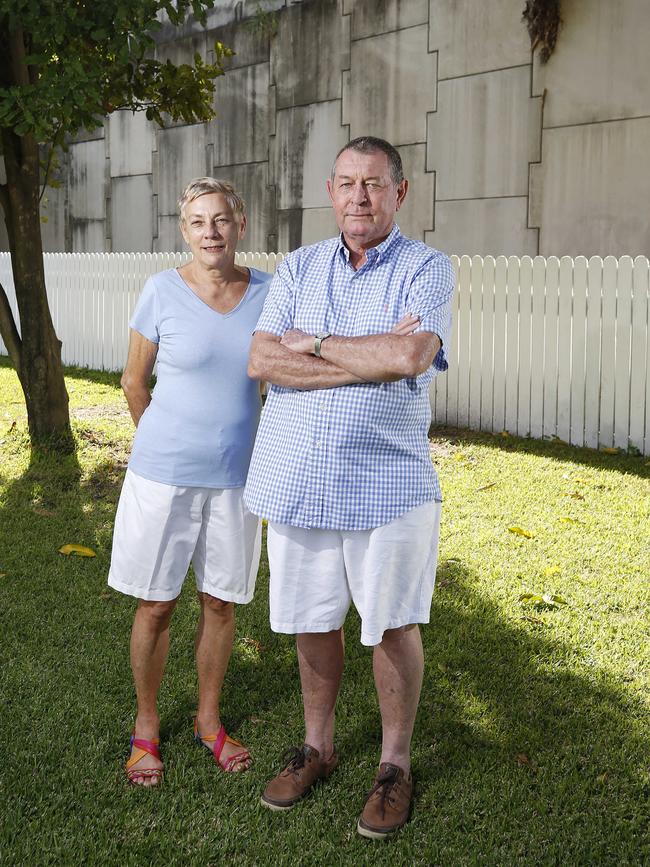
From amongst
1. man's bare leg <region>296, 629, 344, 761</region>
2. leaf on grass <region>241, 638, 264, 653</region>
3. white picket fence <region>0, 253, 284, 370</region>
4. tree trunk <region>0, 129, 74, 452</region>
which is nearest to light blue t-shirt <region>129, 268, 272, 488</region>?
man's bare leg <region>296, 629, 344, 761</region>

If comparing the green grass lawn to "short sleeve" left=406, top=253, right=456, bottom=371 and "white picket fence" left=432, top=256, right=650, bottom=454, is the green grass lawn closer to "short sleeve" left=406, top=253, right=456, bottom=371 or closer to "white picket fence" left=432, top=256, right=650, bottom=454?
"short sleeve" left=406, top=253, right=456, bottom=371

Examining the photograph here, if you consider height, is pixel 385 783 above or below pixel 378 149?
below

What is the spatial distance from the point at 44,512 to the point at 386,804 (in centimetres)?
413

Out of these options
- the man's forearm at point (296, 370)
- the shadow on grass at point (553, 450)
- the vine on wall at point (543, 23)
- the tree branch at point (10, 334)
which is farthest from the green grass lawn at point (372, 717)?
the vine on wall at point (543, 23)

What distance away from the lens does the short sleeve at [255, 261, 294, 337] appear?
315 cm

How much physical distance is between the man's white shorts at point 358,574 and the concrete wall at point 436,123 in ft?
24.3

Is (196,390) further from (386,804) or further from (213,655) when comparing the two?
(386,804)

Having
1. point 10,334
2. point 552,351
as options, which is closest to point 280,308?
point 10,334

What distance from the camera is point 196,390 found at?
10.8 ft

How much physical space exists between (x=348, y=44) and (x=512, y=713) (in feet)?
33.5

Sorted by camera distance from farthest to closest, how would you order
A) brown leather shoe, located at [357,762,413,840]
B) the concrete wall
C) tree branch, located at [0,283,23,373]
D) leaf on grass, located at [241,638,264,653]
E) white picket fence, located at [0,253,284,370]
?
white picket fence, located at [0,253,284,370]
the concrete wall
tree branch, located at [0,283,23,373]
leaf on grass, located at [241,638,264,653]
brown leather shoe, located at [357,762,413,840]

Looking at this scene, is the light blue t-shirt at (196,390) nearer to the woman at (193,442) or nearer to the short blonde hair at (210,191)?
the woman at (193,442)

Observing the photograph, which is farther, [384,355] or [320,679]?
[320,679]

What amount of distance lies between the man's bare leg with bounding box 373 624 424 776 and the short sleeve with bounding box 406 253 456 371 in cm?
97
